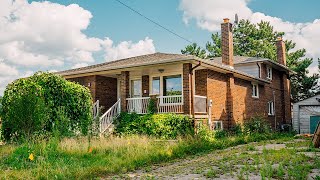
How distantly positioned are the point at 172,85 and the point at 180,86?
610 mm

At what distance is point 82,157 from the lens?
367 inches

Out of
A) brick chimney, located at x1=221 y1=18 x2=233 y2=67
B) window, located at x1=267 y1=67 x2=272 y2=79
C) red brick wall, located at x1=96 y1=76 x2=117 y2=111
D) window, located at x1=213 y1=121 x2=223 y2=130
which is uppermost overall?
brick chimney, located at x1=221 y1=18 x2=233 y2=67

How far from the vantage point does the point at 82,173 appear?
23.7ft

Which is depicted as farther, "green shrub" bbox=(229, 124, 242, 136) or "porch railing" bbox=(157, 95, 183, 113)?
"green shrub" bbox=(229, 124, 242, 136)

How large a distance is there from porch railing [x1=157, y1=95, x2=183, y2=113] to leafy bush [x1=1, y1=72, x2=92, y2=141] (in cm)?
453

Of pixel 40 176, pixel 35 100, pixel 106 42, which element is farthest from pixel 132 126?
pixel 40 176

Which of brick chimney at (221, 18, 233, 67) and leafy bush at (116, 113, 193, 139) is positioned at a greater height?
brick chimney at (221, 18, 233, 67)

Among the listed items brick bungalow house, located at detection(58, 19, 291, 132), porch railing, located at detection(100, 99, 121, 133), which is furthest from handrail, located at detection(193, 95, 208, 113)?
porch railing, located at detection(100, 99, 121, 133)

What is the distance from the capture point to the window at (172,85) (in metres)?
18.8

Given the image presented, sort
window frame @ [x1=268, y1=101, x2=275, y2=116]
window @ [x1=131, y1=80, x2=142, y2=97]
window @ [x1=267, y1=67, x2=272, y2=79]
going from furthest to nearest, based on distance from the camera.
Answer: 1. window @ [x1=267, y1=67, x2=272, y2=79]
2. window frame @ [x1=268, y1=101, x2=275, y2=116]
3. window @ [x1=131, y1=80, x2=142, y2=97]

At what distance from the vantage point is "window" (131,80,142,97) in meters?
20.4

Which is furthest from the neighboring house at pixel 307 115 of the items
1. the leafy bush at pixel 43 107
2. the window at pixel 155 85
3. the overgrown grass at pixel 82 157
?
the leafy bush at pixel 43 107

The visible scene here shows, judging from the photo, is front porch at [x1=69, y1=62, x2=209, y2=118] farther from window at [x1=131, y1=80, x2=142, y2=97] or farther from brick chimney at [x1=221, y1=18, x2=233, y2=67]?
brick chimney at [x1=221, y1=18, x2=233, y2=67]

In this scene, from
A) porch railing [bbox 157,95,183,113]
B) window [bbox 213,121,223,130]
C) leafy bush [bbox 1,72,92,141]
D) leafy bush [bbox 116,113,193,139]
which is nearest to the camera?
leafy bush [bbox 1,72,92,141]
